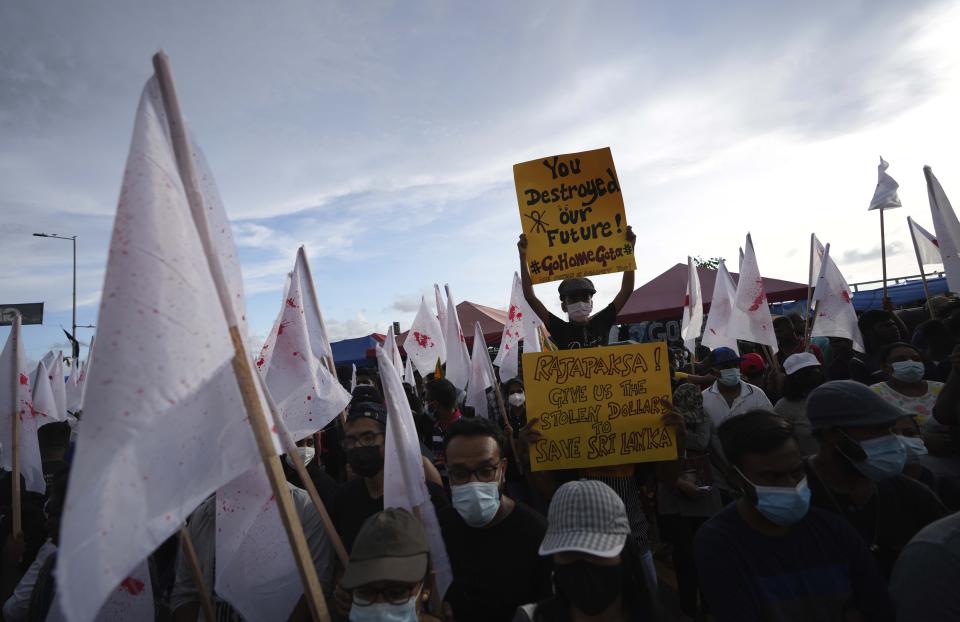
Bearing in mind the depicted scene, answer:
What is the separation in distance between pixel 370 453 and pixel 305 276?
7.59 ft

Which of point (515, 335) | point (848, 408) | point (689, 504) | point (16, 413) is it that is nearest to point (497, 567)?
point (848, 408)

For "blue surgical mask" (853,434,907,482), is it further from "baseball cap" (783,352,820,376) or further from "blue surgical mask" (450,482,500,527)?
"baseball cap" (783,352,820,376)

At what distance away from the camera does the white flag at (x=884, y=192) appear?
8281 millimetres

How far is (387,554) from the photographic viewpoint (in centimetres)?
204

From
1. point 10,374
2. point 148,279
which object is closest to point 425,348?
point 10,374

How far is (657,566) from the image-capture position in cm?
533

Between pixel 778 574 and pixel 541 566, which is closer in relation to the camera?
pixel 778 574

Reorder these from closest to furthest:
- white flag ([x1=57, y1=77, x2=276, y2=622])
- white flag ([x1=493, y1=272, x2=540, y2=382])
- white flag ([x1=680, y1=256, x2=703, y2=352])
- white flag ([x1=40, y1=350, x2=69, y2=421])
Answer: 1. white flag ([x1=57, y1=77, x2=276, y2=622])
2. white flag ([x1=40, y1=350, x2=69, y2=421])
3. white flag ([x1=493, y1=272, x2=540, y2=382])
4. white flag ([x1=680, y1=256, x2=703, y2=352])

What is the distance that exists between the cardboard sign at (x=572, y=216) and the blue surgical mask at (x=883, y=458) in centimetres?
173

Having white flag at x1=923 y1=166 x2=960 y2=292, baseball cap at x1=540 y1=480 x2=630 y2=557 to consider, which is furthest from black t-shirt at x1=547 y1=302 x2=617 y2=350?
white flag at x1=923 y1=166 x2=960 y2=292

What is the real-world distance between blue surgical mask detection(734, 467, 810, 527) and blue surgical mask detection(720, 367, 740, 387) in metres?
2.84

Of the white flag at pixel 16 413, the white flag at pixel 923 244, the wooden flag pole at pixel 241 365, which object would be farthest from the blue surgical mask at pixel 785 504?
the white flag at pixel 923 244

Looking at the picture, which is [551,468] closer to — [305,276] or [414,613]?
[414,613]

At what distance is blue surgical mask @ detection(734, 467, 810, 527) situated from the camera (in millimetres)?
2100
